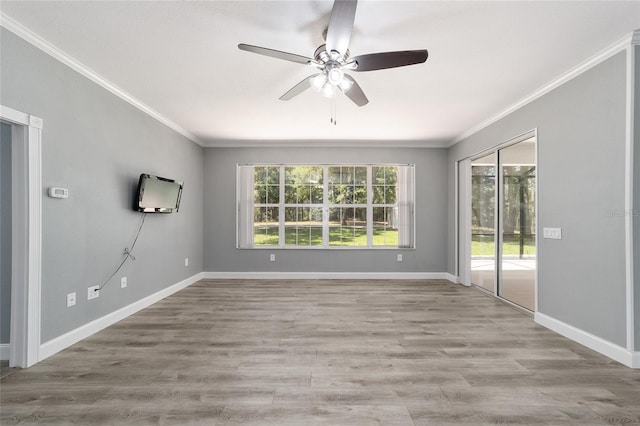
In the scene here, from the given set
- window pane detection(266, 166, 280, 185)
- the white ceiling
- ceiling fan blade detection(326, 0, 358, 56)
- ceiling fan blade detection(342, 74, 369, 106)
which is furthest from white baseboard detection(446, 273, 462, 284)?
ceiling fan blade detection(326, 0, 358, 56)

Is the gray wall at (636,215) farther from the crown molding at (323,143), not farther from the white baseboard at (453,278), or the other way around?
the crown molding at (323,143)

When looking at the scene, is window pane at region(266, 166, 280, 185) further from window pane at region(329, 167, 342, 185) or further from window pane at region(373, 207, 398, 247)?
window pane at region(373, 207, 398, 247)

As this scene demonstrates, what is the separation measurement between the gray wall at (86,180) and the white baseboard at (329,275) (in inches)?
59.5

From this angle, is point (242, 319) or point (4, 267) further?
point (242, 319)

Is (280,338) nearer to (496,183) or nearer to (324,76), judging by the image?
(324,76)

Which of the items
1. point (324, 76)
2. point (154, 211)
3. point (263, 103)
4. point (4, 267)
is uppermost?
point (263, 103)

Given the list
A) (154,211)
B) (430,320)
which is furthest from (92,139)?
(430,320)

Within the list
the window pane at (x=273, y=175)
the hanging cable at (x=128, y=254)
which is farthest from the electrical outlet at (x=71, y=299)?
the window pane at (x=273, y=175)

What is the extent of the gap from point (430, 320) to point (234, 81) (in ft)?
11.0

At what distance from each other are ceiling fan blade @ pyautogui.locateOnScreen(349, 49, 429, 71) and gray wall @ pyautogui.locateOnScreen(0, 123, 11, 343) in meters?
2.88

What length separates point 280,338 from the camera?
3.07 m

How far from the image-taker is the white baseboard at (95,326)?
8.72 feet

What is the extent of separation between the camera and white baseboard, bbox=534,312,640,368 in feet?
8.15

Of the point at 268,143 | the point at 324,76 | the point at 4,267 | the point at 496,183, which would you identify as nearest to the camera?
the point at 324,76
